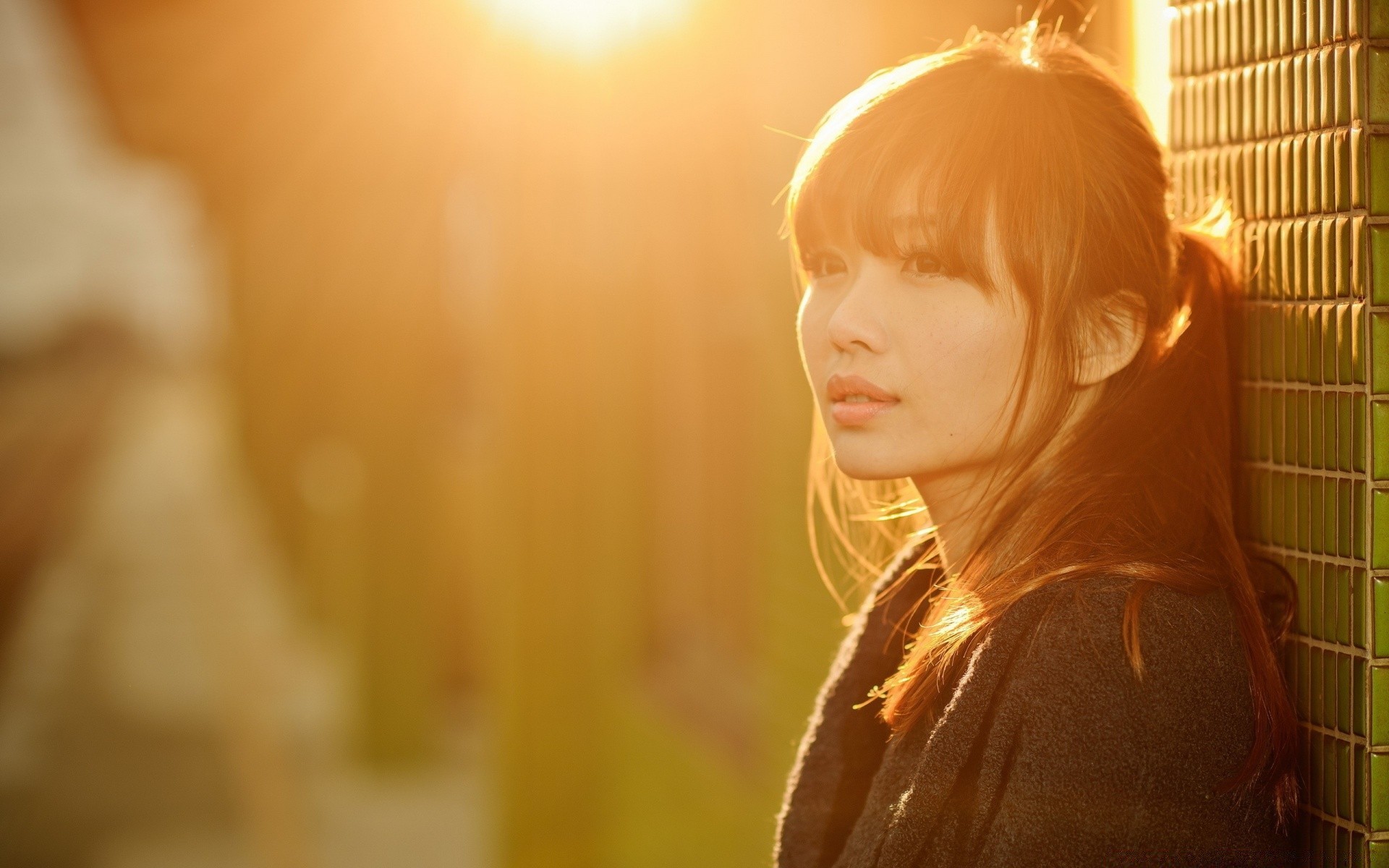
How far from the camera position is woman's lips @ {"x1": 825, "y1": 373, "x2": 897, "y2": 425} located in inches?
62.8

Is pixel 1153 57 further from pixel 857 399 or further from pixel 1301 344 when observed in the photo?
pixel 857 399

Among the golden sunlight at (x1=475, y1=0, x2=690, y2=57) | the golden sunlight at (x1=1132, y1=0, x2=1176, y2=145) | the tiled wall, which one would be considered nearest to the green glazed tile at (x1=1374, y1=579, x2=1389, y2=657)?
the tiled wall

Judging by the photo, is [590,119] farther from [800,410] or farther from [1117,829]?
[1117,829]

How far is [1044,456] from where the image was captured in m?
1.63

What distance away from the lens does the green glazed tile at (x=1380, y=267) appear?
1.41 meters

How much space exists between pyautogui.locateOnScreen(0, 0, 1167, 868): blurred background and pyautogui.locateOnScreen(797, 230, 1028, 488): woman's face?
60 centimetres

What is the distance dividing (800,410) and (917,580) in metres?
1.78

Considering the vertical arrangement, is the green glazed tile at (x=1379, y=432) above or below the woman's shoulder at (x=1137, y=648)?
above

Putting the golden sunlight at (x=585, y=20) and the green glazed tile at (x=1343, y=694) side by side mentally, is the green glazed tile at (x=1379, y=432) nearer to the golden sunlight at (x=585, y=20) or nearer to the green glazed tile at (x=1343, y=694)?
the green glazed tile at (x=1343, y=694)

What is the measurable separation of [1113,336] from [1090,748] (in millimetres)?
528

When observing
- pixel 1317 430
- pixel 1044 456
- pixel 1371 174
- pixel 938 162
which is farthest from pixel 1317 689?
pixel 938 162

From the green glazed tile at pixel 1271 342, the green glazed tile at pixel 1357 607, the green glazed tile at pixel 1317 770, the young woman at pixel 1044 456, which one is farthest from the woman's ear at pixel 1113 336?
the green glazed tile at pixel 1317 770

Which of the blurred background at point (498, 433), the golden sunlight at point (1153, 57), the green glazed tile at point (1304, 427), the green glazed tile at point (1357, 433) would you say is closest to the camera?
the green glazed tile at point (1357, 433)

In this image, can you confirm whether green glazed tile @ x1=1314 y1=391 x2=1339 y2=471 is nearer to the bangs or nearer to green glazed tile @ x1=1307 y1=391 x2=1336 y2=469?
green glazed tile @ x1=1307 y1=391 x2=1336 y2=469
